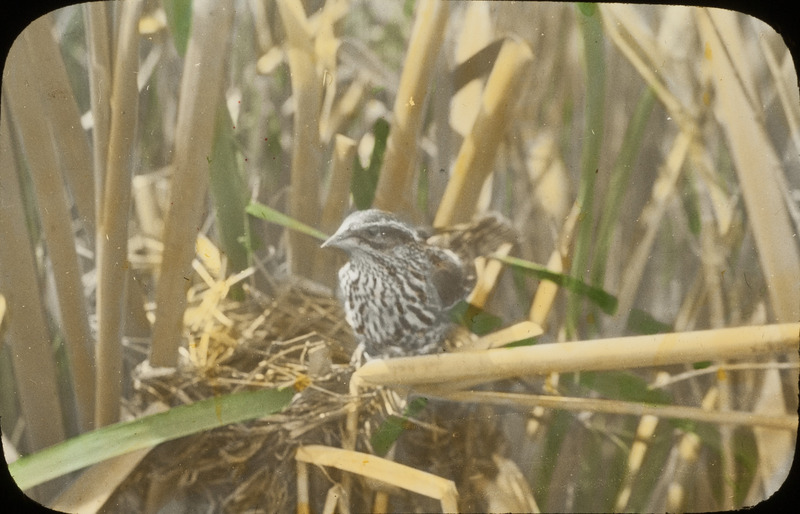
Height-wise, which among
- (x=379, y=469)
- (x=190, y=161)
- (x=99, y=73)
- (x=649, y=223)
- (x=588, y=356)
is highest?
(x=99, y=73)

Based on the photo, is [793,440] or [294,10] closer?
[294,10]

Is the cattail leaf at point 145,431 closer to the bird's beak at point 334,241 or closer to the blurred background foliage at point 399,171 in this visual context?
the blurred background foliage at point 399,171

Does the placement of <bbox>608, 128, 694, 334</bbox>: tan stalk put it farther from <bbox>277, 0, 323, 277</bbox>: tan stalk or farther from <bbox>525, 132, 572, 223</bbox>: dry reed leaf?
<bbox>277, 0, 323, 277</bbox>: tan stalk

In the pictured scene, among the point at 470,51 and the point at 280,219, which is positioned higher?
the point at 470,51

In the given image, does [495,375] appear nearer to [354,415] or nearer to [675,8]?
[354,415]

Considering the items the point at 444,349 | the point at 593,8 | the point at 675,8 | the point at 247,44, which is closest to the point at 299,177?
the point at 247,44

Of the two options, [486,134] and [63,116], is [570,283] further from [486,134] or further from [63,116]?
[63,116]

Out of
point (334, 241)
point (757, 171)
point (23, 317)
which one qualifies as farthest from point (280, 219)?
point (757, 171)
